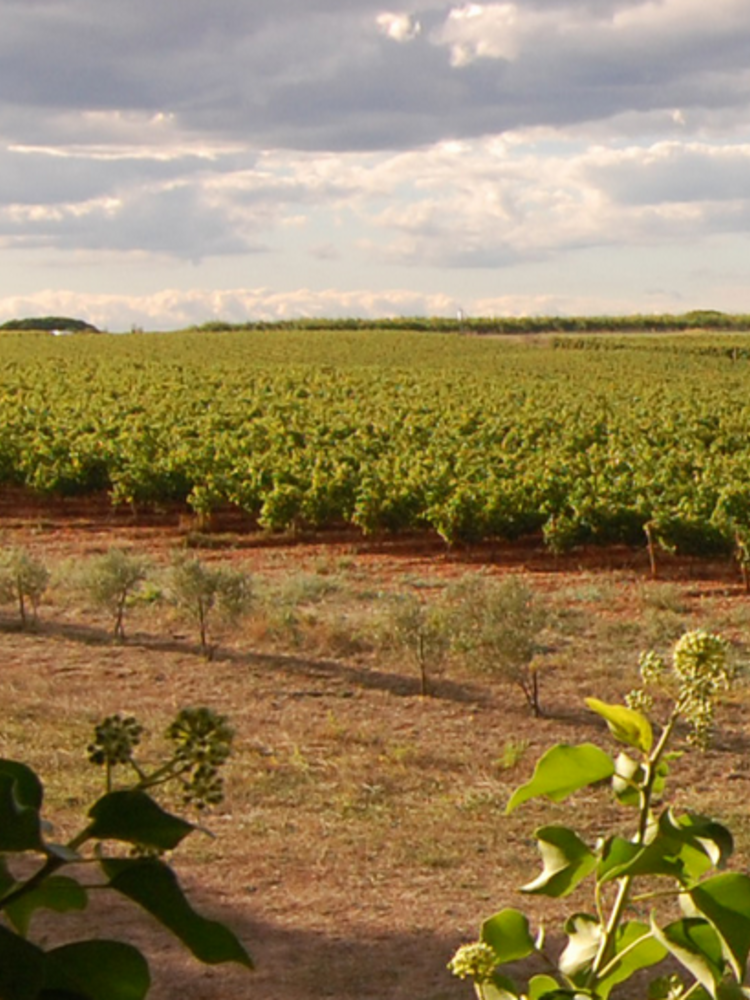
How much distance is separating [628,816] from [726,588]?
26.3 ft

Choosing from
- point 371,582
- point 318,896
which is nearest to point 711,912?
point 318,896

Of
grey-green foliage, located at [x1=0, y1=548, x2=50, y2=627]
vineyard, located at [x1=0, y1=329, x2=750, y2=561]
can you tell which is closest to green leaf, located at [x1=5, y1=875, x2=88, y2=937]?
grey-green foliage, located at [x1=0, y1=548, x2=50, y2=627]

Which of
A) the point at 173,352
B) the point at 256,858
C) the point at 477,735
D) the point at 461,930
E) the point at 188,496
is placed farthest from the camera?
the point at 173,352

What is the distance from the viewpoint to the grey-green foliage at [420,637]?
10656 millimetres

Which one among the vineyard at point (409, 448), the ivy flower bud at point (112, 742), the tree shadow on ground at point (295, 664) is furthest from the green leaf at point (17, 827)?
the vineyard at point (409, 448)

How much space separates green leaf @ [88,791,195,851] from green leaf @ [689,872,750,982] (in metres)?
0.48

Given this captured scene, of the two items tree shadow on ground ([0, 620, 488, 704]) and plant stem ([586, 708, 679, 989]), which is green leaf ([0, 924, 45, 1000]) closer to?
plant stem ([586, 708, 679, 989])

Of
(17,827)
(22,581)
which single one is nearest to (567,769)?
(17,827)

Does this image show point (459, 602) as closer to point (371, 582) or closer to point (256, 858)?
point (371, 582)

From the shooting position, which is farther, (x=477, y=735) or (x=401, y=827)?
(x=477, y=735)

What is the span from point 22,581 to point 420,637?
3966 millimetres

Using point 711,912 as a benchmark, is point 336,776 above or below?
below

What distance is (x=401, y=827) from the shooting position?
7.69 metres

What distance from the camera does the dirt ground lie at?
6.23m
